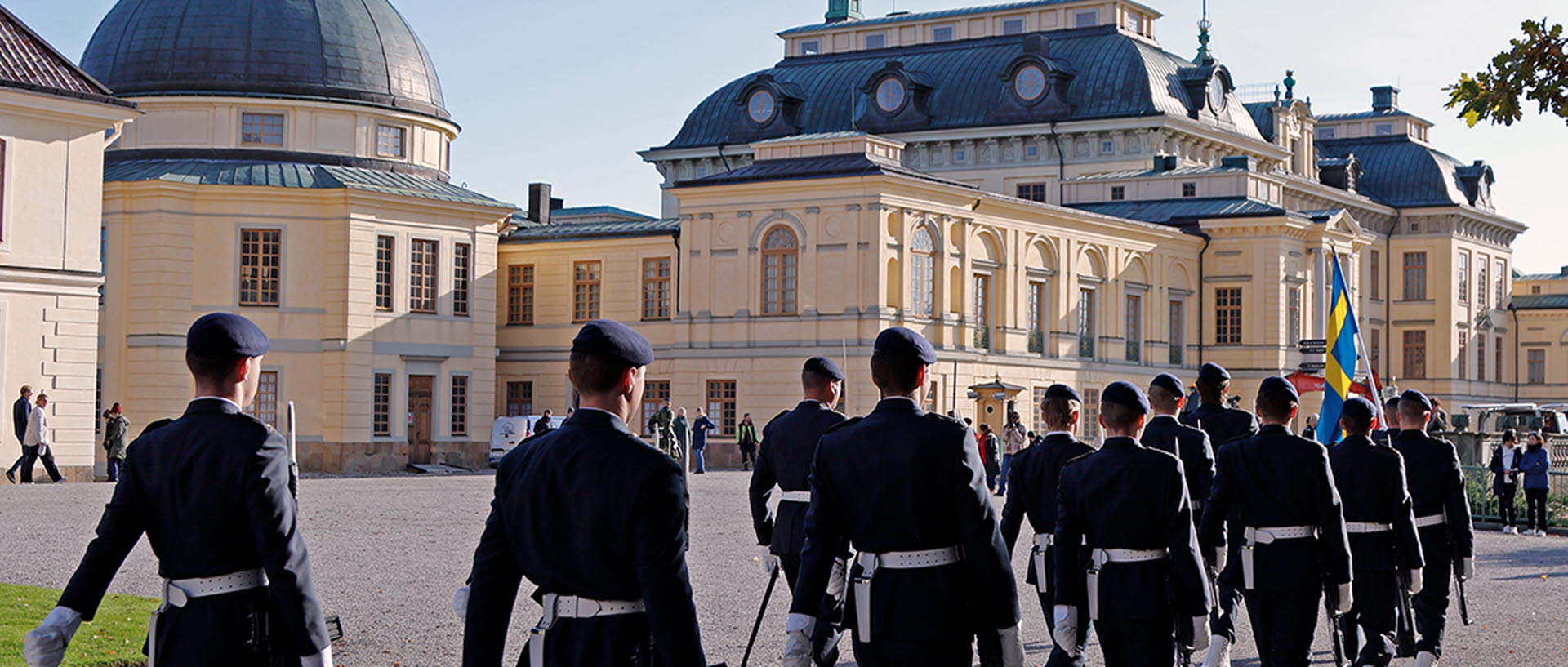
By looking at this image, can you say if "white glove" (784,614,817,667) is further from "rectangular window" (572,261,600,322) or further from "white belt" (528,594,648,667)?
"rectangular window" (572,261,600,322)

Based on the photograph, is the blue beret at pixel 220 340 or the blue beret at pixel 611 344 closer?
the blue beret at pixel 611 344

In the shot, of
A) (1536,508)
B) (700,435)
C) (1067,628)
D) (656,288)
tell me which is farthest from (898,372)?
(656,288)

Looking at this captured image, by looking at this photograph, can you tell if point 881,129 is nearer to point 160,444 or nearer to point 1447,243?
point 1447,243

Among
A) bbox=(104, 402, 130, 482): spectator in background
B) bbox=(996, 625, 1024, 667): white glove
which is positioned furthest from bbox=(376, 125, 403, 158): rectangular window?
bbox=(996, 625, 1024, 667): white glove

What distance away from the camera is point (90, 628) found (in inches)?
529

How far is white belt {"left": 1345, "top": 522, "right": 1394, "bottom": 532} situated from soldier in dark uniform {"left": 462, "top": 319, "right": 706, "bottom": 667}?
6.85 m

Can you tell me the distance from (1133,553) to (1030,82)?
58571 millimetres

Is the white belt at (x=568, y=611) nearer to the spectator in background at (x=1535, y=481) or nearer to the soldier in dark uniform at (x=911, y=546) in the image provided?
the soldier in dark uniform at (x=911, y=546)

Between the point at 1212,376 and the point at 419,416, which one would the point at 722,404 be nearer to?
the point at 419,416

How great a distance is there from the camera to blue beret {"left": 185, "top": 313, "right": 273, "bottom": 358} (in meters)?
7.32

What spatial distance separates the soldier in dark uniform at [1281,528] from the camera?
35.2 feet

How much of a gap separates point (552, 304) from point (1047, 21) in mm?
23113

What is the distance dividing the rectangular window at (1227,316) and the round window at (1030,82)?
8.98m

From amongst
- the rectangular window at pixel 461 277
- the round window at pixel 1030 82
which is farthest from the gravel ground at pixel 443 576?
the round window at pixel 1030 82
